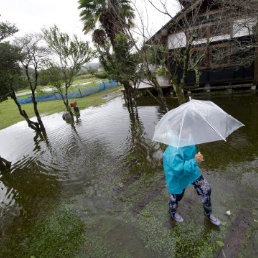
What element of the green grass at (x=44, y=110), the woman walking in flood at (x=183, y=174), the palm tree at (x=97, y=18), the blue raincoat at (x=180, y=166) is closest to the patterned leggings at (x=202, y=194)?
the woman walking in flood at (x=183, y=174)

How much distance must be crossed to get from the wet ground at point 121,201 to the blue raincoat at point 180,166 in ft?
3.46

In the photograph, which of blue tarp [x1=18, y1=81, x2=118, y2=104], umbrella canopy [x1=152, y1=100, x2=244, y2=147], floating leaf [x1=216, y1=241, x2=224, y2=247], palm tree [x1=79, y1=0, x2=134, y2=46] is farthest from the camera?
blue tarp [x1=18, y1=81, x2=118, y2=104]

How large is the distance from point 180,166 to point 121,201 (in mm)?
2207

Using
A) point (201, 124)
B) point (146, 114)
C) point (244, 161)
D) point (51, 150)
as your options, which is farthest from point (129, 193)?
point (146, 114)

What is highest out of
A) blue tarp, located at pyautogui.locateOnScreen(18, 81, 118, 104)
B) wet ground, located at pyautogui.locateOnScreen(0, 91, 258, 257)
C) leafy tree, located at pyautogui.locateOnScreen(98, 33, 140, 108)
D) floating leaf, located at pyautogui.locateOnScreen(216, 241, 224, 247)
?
leafy tree, located at pyautogui.locateOnScreen(98, 33, 140, 108)

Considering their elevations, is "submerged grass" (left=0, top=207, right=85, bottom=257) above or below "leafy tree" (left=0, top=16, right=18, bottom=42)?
below

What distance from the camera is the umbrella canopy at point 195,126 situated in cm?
245

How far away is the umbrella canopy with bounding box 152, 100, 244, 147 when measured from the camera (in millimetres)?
2449

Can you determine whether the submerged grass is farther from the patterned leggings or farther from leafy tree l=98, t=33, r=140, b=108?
leafy tree l=98, t=33, r=140, b=108

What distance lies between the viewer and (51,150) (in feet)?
25.2

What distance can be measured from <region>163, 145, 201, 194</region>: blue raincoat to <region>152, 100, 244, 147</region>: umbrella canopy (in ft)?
Result: 0.62

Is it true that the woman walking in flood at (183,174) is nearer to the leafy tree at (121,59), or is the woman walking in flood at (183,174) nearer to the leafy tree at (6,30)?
the leafy tree at (121,59)

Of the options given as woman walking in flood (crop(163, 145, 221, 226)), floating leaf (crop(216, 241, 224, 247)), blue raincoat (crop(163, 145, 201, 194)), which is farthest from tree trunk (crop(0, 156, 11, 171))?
floating leaf (crop(216, 241, 224, 247))

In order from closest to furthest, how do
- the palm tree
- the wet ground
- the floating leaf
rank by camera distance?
the floating leaf, the wet ground, the palm tree
